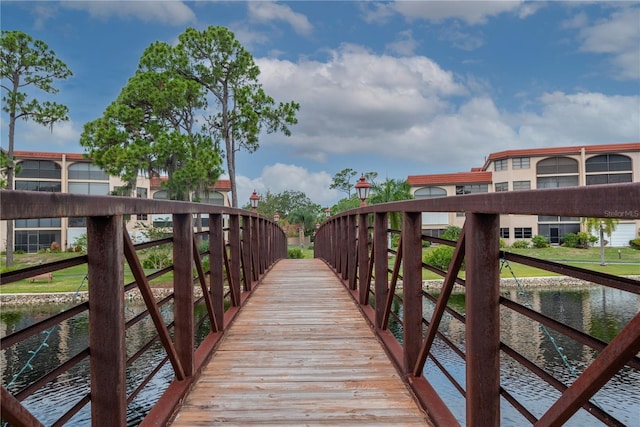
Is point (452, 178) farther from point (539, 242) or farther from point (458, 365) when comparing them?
point (458, 365)

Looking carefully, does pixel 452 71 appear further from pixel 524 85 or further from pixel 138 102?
pixel 138 102

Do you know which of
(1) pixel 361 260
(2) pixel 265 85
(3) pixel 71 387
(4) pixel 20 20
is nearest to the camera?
(1) pixel 361 260

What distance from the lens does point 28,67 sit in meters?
→ 23.0

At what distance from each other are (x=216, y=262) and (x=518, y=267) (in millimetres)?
25387

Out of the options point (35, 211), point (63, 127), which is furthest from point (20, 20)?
point (35, 211)

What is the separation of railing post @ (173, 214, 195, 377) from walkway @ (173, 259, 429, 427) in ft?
0.70

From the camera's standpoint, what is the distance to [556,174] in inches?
1396

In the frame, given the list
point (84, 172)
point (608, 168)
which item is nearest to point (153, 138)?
point (84, 172)

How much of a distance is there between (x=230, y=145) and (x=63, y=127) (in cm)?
871

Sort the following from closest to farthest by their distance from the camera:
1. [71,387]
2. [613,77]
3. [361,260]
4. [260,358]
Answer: [260,358], [361,260], [71,387], [613,77]

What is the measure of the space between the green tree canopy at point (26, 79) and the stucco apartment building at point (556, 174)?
90.6ft

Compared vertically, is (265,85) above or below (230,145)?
above

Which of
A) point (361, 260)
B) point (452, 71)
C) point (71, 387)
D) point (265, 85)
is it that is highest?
point (452, 71)

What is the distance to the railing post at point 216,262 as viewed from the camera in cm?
372
